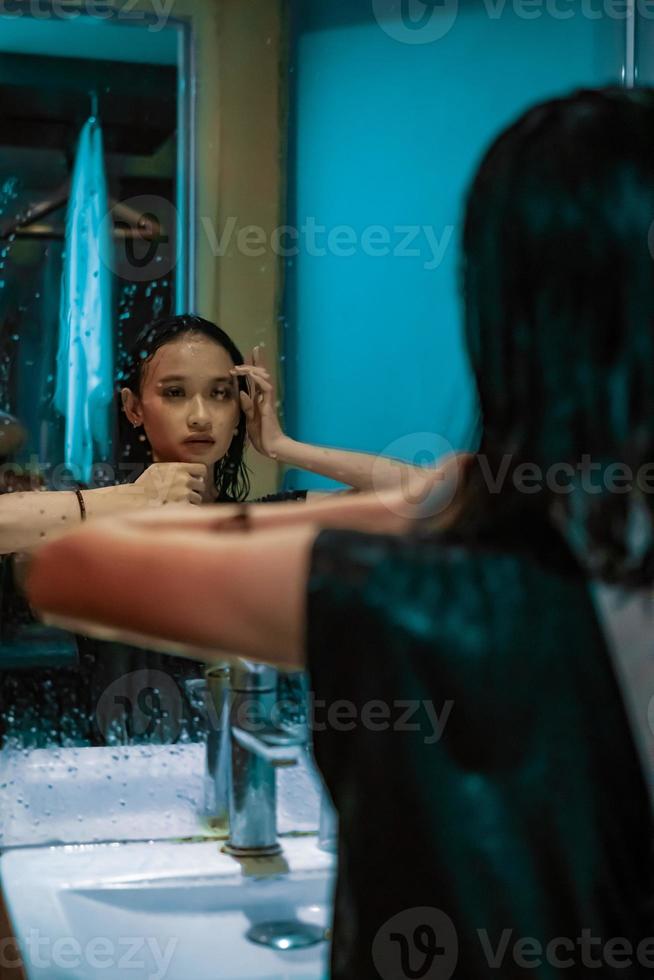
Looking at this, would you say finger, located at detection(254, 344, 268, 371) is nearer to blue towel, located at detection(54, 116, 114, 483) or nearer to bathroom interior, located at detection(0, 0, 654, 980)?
bathroom interior, located at detection(0, 0, 654, 980)

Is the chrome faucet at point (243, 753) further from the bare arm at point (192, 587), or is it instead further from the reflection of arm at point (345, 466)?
the bare arm at point (192, 587)

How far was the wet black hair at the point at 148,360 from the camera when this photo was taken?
113 centimetres

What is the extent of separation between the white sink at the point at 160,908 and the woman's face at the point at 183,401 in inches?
16.3

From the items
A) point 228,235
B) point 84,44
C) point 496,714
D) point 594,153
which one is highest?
point 84,44

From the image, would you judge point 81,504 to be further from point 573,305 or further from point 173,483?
point 573,305

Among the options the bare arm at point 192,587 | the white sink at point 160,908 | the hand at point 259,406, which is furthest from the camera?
the hand at point 259,406

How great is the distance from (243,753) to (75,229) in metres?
0.55

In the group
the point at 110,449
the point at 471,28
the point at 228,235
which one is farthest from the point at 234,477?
the point at 471,28

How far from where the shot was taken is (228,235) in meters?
1.15

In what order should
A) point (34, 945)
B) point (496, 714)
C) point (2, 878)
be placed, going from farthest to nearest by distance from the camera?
point (2, 878), point (34, 945), point (496, 714)

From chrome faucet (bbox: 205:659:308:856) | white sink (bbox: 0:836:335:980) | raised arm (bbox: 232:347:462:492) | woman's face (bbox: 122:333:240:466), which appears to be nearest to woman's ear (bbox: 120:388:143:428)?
woman's face (bbox: 122:333:240:466)

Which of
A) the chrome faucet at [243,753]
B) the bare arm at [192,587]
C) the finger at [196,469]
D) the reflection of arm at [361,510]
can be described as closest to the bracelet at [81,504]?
the finger at [196,469]

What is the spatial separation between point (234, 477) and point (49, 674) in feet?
0.89

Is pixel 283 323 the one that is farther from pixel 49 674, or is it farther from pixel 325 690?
pixel 325 690
